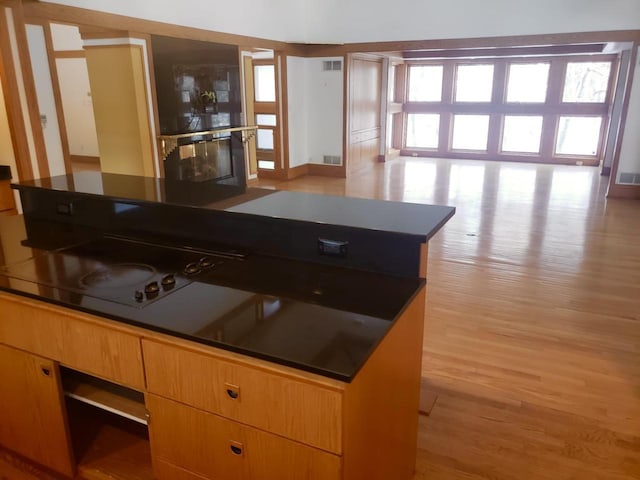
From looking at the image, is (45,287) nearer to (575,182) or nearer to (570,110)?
(575,182)

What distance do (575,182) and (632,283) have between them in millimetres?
4693

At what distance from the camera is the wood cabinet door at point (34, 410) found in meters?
1.76

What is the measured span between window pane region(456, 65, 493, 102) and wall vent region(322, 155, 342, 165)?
12.3 feet

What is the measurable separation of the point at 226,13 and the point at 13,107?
3411 millimetres

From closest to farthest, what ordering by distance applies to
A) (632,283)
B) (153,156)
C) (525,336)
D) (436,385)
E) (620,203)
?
(436,385) → (525,336) → (632,283) → (153,156) → (620,203)

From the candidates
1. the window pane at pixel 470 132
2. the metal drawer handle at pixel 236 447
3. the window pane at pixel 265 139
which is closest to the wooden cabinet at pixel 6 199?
the metal drawer handle at pixel 236 447

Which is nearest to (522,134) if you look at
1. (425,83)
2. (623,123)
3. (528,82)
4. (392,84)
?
(528,82)

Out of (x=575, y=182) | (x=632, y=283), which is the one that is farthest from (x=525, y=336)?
(x=575, y=182)

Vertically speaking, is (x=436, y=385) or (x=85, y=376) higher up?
(x=85, y=376)

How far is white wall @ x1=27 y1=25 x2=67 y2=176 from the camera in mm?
4434

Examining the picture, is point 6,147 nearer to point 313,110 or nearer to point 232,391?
point 232,391

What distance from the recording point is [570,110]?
9.95 meters

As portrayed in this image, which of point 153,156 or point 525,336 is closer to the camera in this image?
point 525,336

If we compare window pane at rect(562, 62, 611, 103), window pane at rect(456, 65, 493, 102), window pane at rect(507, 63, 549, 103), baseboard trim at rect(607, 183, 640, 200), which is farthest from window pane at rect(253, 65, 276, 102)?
window pane at rect(562, 62, 611, 103)
